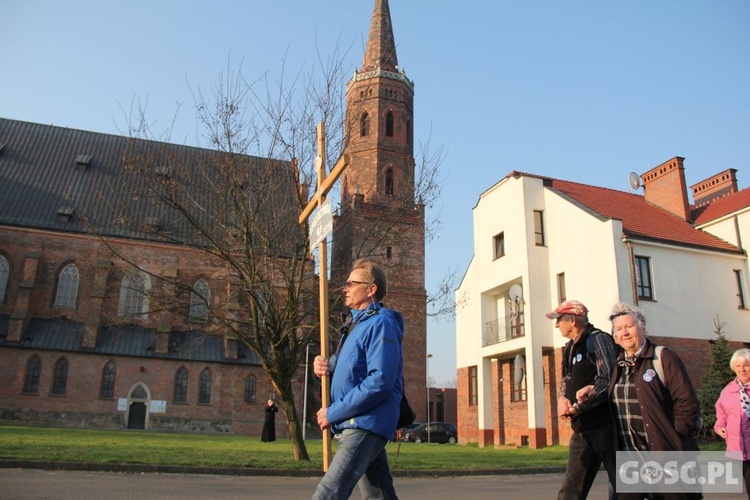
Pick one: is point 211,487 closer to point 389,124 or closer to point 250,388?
point 250,388

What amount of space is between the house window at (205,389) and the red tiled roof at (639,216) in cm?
2185

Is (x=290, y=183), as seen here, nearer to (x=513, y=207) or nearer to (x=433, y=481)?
(x=433, y=481)

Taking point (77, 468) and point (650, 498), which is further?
point (77, 468)

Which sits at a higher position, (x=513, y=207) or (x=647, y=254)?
(x=513, y=207)

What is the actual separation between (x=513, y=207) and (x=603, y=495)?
17.4 m

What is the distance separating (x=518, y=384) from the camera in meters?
25.1

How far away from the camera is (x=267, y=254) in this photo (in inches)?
601

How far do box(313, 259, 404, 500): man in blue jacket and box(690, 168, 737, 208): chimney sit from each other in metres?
30.0

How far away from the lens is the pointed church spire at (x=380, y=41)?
47.2 metres

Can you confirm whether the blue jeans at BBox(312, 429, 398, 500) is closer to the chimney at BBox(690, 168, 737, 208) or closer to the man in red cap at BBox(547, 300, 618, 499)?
the man in red cap at BBox(547, 300, 618, 499)

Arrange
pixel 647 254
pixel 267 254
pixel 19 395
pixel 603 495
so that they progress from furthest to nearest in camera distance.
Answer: pixel 19 395 < pixel 647 254 < pixel 267 254 < pixel 603 495

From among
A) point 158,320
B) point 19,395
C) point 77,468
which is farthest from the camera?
point 158,320

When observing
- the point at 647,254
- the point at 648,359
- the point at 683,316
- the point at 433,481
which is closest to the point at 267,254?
the point at 433,481

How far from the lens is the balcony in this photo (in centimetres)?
2484
